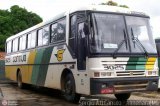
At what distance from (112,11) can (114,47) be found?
123 centimetres

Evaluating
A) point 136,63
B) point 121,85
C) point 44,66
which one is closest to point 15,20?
point 44,66

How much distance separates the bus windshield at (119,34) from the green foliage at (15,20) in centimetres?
3570

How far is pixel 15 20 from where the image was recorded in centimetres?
4997

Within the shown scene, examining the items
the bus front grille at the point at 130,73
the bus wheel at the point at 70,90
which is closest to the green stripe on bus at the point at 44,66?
the bus wheel at the point at 70,90

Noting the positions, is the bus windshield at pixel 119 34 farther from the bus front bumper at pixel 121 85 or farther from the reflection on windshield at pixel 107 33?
the bus front bumper at pixel 121 85

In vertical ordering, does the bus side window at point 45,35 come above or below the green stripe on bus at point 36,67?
above

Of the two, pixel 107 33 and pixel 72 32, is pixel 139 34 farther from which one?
pixel 72 32

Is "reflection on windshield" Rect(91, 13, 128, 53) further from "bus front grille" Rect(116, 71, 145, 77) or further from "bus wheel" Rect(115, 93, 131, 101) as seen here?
"bus wheel" Rect(115, 93, 131, 101)

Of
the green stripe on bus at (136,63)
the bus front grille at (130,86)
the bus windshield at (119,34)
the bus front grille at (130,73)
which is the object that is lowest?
the bus front grille at (130,86)

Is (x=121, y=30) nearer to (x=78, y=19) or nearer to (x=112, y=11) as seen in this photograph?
(x=112, y=11)

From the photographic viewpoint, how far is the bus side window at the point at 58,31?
501 inches

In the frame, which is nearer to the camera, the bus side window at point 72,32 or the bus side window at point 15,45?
the bus side window at point 72,32

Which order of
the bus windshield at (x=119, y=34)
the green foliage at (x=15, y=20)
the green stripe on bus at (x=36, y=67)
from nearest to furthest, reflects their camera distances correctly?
the bus windshield at (x=119, y=34)
the green stripe on bus at (x=36, y=67)
the green foliage at (x=15, y=20)

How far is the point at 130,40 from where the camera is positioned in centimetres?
1095
